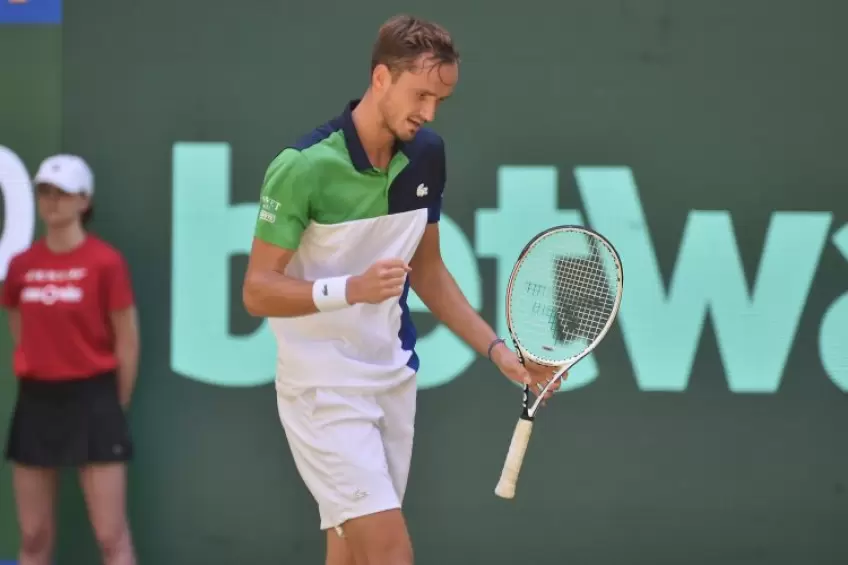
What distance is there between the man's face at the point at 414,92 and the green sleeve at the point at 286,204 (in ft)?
0.79

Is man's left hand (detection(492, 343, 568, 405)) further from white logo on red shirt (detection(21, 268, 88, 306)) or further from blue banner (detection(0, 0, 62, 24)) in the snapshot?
blue banner (detection(0, 0, 62, 24))

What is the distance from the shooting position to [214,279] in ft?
15.8

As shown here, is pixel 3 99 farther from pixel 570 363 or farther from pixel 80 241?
pixel 570 363

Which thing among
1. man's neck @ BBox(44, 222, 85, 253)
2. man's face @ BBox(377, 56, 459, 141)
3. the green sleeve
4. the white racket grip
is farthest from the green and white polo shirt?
man's neck @ BBox(44, 222, 85, 253)

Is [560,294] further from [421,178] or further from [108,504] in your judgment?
[108,504]

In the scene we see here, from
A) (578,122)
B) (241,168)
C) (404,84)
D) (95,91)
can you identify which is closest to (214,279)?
(241,168)

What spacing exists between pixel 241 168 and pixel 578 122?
121 cm

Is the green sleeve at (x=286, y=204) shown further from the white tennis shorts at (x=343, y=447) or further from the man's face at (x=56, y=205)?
the man's face at (x=56, y=205)

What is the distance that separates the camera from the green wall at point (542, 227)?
4.67 m

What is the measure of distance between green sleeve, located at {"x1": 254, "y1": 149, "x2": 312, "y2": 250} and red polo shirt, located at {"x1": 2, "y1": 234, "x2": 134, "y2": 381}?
5.12 feet

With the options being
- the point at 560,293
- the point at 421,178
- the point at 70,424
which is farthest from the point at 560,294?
the point at 70,424

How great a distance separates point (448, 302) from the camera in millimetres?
3494

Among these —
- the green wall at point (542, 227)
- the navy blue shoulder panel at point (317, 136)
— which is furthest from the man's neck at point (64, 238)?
the navy blue shoulder panel at point (317, 136)

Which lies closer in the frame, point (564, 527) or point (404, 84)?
point (404, 84)
